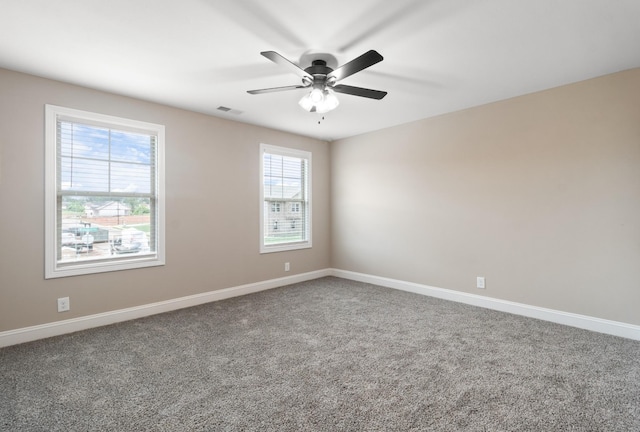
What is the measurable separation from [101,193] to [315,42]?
2.74 m

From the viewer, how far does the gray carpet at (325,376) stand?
71.3 inches

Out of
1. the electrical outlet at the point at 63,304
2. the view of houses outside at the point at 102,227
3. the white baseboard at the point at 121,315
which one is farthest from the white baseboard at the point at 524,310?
the electrical outlet at the point at 63,304

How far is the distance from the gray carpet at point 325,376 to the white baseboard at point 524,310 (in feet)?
0.45

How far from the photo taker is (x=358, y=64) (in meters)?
2.19

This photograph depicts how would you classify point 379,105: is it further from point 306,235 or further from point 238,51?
point 306,235

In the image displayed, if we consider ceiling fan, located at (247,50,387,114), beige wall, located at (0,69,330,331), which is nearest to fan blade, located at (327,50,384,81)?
ceiling fan, located at (247,50,387,114)

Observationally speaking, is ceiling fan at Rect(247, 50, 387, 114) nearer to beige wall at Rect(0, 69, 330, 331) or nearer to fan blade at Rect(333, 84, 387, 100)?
fan blade at Rect(333, 84, 387, 100)

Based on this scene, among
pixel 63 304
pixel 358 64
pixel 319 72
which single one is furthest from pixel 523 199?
pixel 63 304

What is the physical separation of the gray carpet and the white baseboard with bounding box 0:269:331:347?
4.8 inches

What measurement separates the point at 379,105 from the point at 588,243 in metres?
2.66

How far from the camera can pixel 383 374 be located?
230 cm

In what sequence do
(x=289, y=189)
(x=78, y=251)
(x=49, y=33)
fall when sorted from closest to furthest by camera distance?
1. (x=49, y=33)
2. (x=78, y=251)
3. (x=289, y=189)

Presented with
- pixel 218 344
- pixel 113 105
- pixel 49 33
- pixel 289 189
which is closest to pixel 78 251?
pixel 113 105

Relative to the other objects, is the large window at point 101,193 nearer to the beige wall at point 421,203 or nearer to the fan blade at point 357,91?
the beige wall at point 421,203
